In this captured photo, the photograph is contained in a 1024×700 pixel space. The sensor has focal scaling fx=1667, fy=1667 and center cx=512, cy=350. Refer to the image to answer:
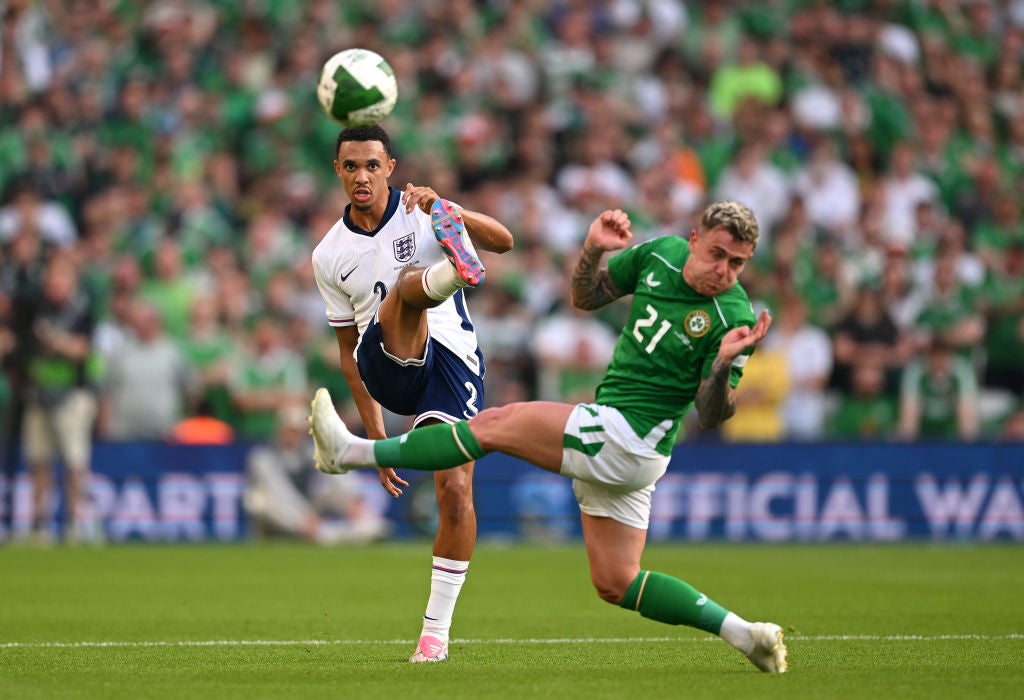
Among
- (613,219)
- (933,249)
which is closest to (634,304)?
(613,219)

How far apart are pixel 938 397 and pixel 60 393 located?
920cm

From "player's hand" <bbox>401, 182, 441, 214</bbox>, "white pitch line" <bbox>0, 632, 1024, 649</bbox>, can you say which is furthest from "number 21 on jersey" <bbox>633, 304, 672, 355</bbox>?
"white pitch line" <bbox>0, 632, 1024, 649</bbox>

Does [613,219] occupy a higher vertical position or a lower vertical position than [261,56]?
lower

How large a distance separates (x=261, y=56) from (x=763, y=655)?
15.3 metres

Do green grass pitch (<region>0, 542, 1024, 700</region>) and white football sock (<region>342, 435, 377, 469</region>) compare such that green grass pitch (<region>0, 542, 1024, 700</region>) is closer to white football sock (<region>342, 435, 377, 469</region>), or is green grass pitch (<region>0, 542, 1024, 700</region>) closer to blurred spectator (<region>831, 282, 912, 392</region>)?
white football sock (<region>342, 435, 377, 469</region>)

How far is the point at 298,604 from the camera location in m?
11.4

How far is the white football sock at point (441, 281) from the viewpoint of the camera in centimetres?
789

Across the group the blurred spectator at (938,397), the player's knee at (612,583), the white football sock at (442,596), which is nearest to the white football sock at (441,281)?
the white football sock at (442,596)

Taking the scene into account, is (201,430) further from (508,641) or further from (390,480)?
(390,480)

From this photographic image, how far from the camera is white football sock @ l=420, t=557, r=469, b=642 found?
824cm

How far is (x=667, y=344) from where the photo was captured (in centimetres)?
745

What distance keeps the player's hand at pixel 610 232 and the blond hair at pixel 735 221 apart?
393mm

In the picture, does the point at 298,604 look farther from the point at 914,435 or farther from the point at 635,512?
the point at 914,435

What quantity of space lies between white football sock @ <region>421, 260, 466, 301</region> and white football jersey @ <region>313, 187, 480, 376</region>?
2.50 feet
